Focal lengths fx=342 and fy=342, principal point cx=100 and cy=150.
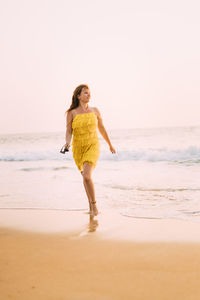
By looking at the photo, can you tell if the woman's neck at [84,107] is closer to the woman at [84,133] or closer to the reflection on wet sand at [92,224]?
the woman at [84,133]

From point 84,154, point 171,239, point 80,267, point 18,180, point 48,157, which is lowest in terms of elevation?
point 48,157

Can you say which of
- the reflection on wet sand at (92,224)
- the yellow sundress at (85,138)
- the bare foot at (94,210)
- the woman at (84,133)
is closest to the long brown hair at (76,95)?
the woman at (84,133)

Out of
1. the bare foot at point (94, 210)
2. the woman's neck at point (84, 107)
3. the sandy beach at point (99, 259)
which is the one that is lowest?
the bare foot at point (94, 210)

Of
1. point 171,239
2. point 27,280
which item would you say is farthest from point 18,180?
point 27,280

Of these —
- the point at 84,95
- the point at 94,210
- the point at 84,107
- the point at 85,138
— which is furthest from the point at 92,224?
the point at 84,95

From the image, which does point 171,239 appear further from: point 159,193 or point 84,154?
point 159,193

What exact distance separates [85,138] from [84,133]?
8 centimetres

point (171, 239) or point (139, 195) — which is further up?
point (171, 239)

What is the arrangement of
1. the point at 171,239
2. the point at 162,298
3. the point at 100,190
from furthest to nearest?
1. the point at 100,190
2. the point at 171,239
3. the point at 162,298

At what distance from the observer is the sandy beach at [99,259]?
2.20 meters

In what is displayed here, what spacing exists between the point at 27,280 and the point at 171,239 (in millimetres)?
1605

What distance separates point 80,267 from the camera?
2629 millimetres

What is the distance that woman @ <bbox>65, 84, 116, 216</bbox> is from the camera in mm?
4965

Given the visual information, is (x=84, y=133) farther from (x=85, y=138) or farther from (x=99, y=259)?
(x=99, y=259)
